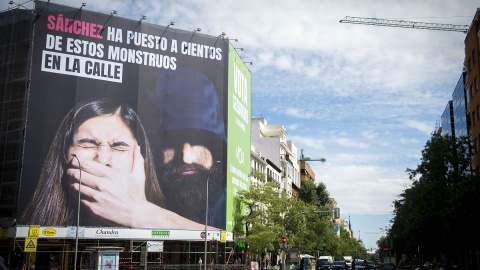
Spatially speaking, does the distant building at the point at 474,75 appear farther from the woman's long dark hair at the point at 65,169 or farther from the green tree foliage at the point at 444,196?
the woman's long dark hair at the point at 65,169

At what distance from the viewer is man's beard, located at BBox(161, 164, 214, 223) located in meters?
55.3

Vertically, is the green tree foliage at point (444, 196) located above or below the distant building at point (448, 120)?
below

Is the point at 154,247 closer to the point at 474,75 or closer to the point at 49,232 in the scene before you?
the point at 49,232

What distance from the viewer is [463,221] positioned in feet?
144

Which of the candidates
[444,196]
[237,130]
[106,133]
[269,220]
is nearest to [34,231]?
[106,133]

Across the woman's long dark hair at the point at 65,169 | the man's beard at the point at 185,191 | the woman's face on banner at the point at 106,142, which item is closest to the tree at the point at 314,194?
the man's beard at the point at 185,191

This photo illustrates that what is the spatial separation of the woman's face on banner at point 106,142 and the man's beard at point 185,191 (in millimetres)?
4557

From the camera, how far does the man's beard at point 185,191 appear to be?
181ft

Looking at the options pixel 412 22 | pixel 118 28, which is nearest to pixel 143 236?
pixel 118 28

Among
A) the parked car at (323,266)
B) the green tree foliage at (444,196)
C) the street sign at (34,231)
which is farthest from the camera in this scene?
the parked car at (323,266)

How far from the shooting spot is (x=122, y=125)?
5375 cm

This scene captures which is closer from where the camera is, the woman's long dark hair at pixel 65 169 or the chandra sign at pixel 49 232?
the chandra sign at pixel 49 232

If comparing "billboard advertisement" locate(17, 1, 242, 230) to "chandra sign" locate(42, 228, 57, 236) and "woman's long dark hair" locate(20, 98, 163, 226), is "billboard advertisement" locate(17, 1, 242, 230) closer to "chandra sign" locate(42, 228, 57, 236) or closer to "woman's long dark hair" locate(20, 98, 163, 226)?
"woman's long dark hair" locate(20, 98, 163, 226)

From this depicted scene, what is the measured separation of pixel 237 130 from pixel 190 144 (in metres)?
9.49
